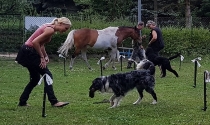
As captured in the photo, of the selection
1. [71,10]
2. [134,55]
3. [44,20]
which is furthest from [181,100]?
[71,10]

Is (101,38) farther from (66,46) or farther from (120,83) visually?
(120,83)

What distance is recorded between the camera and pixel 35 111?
8.85 meters

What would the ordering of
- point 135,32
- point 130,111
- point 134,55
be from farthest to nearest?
point 135,32 < point 134,55 < point 130,111

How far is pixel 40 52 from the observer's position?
8.73 metres

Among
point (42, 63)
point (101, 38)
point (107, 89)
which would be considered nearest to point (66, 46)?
point (101, 38)

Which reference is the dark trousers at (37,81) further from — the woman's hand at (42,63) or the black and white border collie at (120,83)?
the black and white border collie at (120,83)

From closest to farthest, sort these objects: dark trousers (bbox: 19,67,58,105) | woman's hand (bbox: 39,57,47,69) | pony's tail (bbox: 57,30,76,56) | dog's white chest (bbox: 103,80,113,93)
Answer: woman's hand (bbox: 39,57,47,69)
dark trousers (bbox: 19,67,58,105)
dog's white chest (bbox: 103,80,113,93)
pony's tail (bbox: 57,30,76,56)

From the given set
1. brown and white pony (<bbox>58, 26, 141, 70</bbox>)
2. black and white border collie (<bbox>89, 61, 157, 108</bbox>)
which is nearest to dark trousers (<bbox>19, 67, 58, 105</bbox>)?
black and white border collie (<bbox>89, 61, 157, 108</bbox>)

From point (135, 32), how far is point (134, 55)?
5.34 ft

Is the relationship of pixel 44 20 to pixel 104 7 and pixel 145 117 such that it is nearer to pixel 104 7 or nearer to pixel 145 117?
pixel 104 7

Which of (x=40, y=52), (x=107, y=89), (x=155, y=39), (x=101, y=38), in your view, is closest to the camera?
(x=40, y=52)

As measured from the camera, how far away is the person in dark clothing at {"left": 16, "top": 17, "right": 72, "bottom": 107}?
8.67 m

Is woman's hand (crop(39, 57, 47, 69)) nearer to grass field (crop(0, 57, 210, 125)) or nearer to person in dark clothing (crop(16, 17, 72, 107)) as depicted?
person in dark clothing (crop(16, 17, 72, 107))

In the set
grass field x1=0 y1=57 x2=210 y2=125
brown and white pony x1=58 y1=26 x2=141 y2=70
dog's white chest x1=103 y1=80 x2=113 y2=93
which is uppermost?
brown and white pony x1=58 y1=26 x2=141 y2=70
